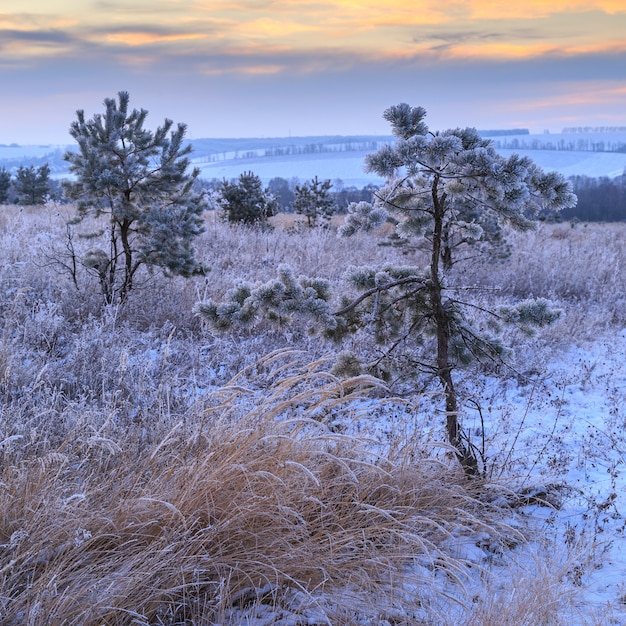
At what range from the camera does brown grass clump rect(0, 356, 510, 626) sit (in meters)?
2.26

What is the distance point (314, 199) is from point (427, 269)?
1752cm

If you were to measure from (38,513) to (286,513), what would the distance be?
42.8 inches

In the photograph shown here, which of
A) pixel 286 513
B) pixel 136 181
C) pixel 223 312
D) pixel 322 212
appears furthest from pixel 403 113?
pixel 322 212

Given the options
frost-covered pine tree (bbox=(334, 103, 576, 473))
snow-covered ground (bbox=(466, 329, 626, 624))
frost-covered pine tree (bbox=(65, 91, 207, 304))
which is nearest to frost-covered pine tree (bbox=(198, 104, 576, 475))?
frost-covered pine tree (bbox=(334, 103, 576, 473))

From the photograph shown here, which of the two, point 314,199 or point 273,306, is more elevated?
point 314,199

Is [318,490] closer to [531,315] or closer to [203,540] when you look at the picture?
[203,540]

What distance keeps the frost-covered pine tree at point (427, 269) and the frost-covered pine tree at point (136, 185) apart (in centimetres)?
401

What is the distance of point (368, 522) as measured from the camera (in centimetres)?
305

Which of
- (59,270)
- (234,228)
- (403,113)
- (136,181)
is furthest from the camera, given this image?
(234,228)

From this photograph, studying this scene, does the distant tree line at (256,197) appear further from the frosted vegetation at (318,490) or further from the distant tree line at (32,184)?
the frosted vegetation at (318,490)

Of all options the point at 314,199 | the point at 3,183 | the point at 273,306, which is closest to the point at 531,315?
the point at 273,306

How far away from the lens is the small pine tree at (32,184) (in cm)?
3034

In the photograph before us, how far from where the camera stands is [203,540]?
2523 millimetres

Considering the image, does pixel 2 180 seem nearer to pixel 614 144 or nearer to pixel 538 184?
pixel 538 184
